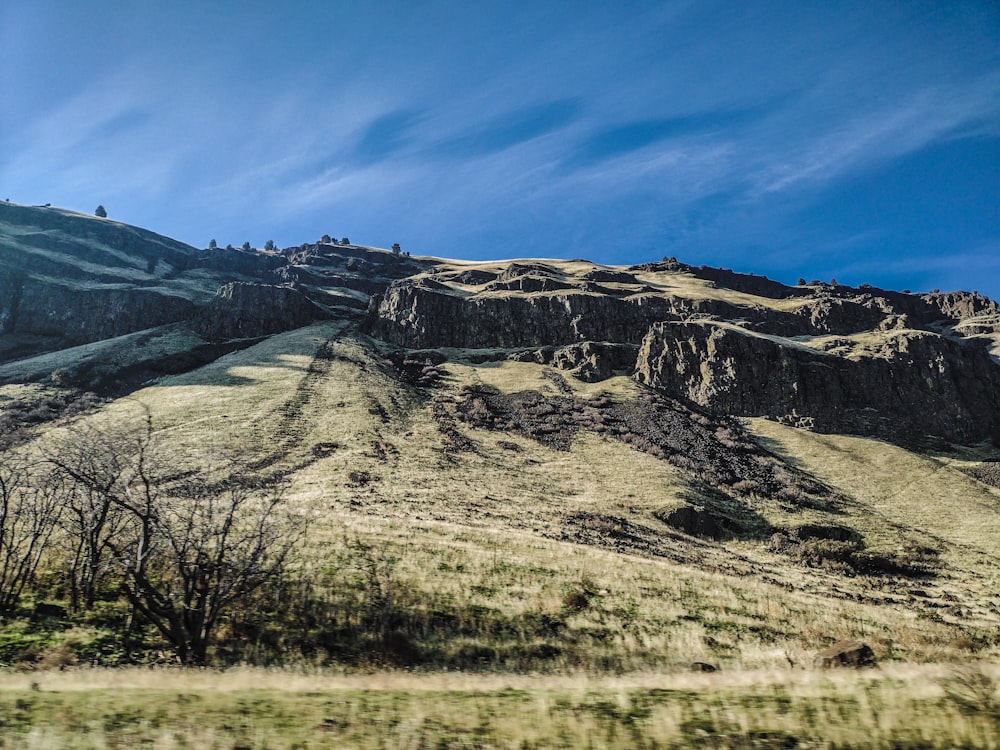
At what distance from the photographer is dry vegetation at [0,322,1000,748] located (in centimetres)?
792

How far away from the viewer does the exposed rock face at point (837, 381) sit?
81062 millimetres

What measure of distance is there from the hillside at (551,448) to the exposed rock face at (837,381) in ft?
1.49

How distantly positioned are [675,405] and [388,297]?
218 feet

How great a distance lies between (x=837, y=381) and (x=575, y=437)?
51.4 meters

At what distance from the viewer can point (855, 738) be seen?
734 cm

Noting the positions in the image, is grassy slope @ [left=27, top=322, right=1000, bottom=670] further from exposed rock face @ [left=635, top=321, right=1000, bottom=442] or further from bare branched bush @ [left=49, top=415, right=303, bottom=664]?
exposed rock face @ [left=635, top=321, right=1000, bottom=442]

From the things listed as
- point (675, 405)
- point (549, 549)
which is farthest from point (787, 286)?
point (549, 549)

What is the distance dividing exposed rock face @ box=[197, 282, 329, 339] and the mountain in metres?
0.53

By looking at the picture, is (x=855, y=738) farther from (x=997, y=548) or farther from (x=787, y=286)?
(x=787, y=286)

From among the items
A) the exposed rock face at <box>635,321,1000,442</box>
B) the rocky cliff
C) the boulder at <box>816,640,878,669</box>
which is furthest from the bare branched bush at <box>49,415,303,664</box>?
the exposed rock face at <box>635,321,1000,442</box>

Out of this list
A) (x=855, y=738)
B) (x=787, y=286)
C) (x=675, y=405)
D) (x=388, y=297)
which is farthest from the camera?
(x=787, y=286)

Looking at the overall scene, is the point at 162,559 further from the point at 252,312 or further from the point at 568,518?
the point at 252,312

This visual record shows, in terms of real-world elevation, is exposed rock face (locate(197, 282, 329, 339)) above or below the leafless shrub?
A: above

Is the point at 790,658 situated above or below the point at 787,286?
below
